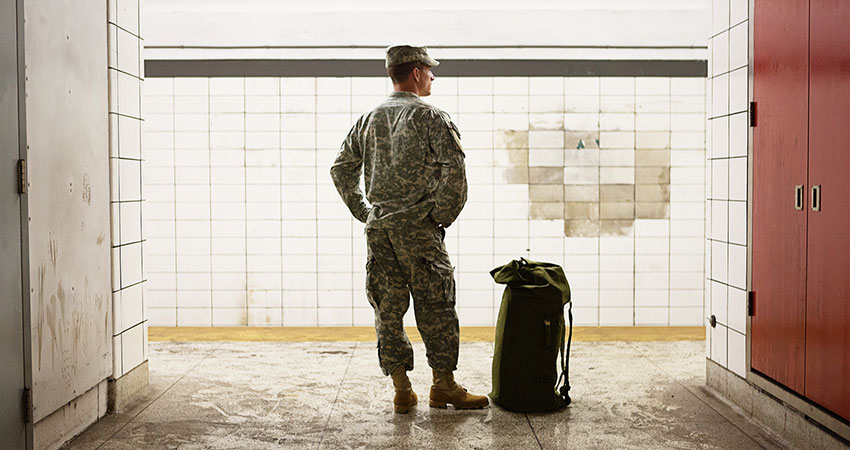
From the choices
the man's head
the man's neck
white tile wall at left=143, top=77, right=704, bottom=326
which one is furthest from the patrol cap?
white tile wall at left=143, top=77, right=704, bottom=326

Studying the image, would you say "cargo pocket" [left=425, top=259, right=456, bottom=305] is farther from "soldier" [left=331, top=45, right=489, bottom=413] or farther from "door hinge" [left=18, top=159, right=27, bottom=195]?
"door hinge" [left=18, top=159, right=27, bottom=195]

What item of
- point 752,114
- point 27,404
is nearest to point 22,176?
point 27,404

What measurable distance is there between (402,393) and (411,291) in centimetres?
45

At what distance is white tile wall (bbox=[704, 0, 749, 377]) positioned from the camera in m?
3.54

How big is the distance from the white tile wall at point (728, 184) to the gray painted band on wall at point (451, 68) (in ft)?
6.21

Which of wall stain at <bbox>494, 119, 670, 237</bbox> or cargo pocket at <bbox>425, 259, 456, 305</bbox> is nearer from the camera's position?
cargo pocket at <bbox>425, 259, 456, 305</bbox>

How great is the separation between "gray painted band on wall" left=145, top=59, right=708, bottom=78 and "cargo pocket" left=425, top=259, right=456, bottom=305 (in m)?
2.72

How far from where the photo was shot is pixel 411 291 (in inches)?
138

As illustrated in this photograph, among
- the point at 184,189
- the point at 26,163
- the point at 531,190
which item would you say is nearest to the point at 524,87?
the point at 531,190

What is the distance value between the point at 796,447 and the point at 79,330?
2.80 meters

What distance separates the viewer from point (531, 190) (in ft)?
19.1

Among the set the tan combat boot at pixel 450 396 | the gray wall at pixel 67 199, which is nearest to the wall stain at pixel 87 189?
the gray wall at pixel 67 199

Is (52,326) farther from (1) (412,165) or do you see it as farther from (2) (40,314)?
(1) (412,165)

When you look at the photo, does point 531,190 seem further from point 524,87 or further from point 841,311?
point 841,311
